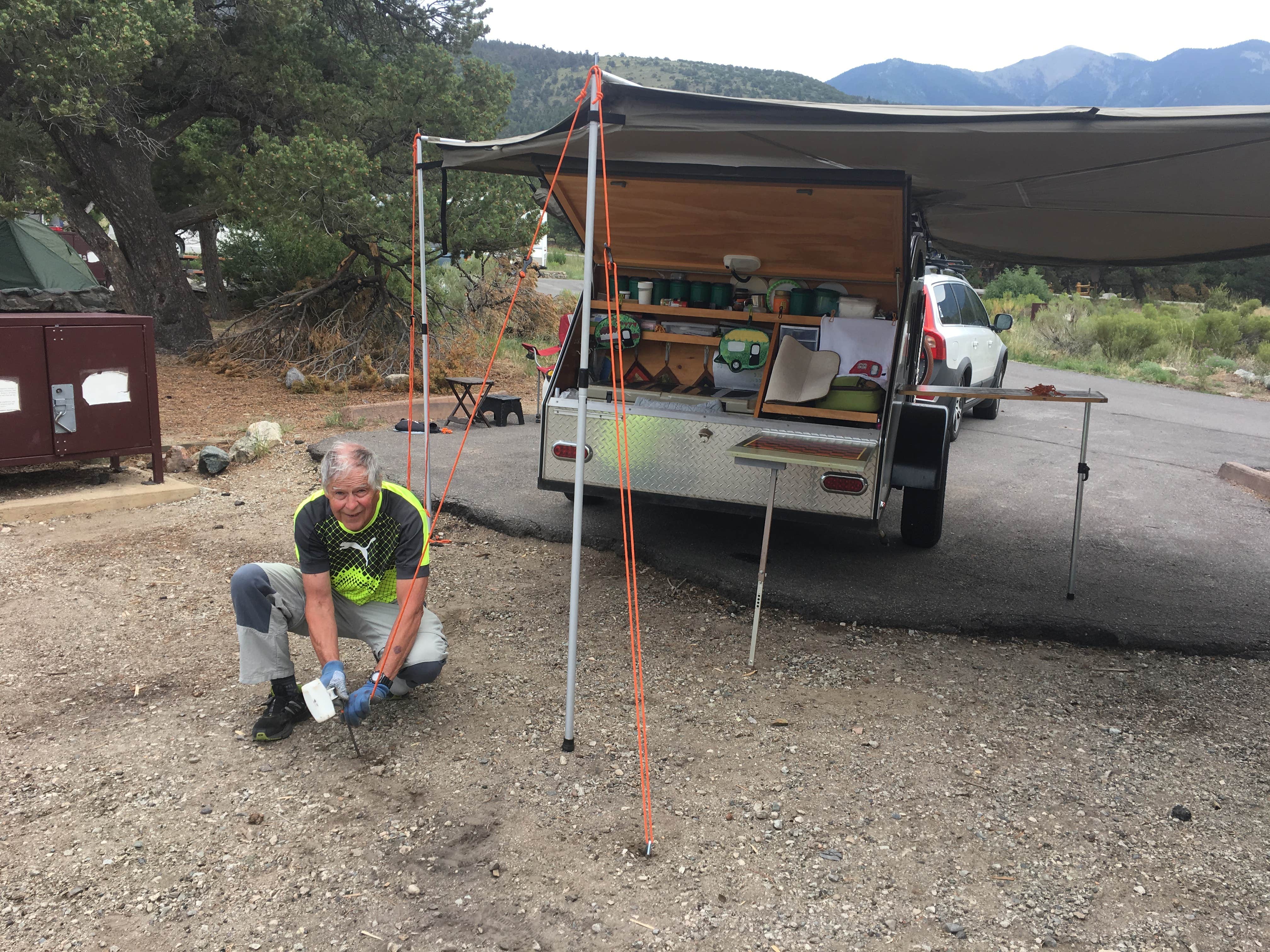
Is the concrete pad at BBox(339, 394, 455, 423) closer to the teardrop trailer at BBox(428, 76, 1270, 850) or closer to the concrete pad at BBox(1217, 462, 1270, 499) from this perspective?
the teardrop trailer at BBox(428, 76, 1270, 850)

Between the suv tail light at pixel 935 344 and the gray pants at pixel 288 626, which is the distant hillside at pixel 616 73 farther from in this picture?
the gray pants at pixel 288 626

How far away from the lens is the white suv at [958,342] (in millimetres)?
8297

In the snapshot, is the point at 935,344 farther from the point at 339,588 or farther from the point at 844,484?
the point at 339,588

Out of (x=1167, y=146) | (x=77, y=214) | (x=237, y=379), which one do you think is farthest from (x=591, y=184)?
(x=77, y=214)

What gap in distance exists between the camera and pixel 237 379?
12141 mm

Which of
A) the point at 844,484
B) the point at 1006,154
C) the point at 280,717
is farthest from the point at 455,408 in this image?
the point at 1006,154

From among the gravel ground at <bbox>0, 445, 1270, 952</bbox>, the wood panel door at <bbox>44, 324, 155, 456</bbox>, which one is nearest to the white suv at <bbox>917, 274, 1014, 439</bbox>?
the gravel ground at <bbox>0, 445, 1270, 952</bbox>

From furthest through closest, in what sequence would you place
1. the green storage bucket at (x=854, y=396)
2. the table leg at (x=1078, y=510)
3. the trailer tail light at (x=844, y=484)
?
the green storage bucket at (x=854, y=396) → the table leg at (x=1078, y=510) → the trailer tail light at (x=844, y=484)

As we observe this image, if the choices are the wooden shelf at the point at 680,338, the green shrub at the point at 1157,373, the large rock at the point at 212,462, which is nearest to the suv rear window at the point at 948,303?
the wooden shelf at the point at 680,338

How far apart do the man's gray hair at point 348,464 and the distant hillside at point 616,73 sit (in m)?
54.8

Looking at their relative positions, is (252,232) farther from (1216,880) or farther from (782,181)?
(1216,880)

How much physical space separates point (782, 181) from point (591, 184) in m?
1.52

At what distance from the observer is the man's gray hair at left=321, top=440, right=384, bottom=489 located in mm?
3307

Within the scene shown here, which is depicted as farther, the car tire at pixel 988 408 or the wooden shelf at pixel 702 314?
the car tire at pixel 988 408
